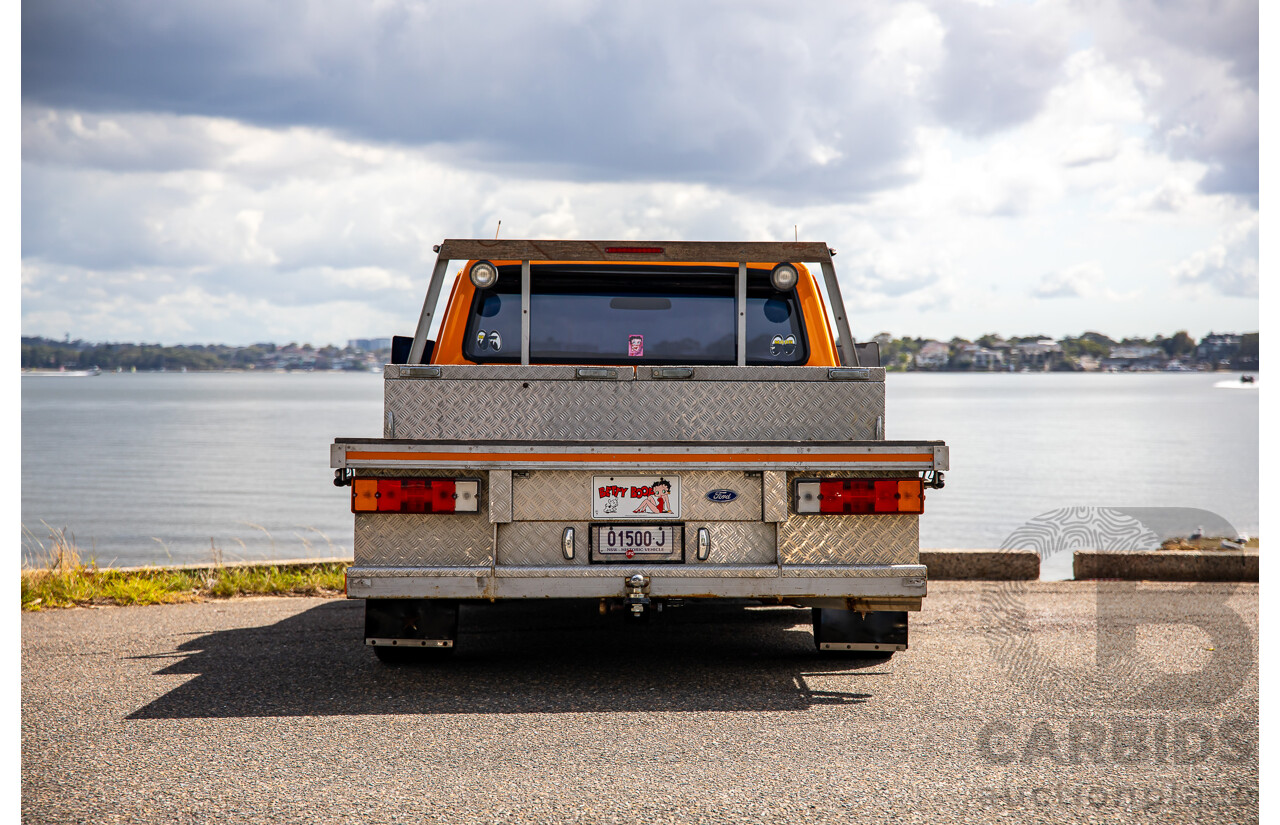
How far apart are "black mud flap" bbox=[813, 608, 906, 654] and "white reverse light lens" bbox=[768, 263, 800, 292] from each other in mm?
1878

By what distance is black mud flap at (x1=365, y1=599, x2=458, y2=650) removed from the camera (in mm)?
5508

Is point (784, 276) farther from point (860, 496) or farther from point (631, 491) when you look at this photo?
point (631, 491)

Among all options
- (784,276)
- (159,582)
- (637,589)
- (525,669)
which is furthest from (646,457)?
(159,582)

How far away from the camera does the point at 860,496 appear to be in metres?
5.26

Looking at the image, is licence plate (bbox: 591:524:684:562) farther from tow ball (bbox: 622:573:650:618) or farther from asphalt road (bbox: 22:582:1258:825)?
asphalt road (bbox: 22:582:1258:825)

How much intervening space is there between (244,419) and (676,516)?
80.5 metres

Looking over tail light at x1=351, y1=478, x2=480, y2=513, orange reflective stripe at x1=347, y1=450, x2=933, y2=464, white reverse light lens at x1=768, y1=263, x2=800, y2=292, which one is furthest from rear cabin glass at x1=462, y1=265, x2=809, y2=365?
tail light at x1=351, y1=478, x2=480, y2=513

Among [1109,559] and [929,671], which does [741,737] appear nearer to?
[929,671]

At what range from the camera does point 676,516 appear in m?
5.24

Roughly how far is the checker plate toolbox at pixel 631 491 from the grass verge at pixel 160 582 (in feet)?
10.9

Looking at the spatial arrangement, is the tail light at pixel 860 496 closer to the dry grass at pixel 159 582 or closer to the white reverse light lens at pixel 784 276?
the white reverse light lens at pixel 784 276

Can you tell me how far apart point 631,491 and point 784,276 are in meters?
1.76

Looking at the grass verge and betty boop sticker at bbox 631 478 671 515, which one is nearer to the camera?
betty boop sticker at bbox 631 478 671 515

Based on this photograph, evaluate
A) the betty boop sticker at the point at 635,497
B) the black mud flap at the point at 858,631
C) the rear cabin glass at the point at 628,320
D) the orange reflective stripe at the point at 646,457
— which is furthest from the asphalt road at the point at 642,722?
the rear cabin glass at the point at 628,320
